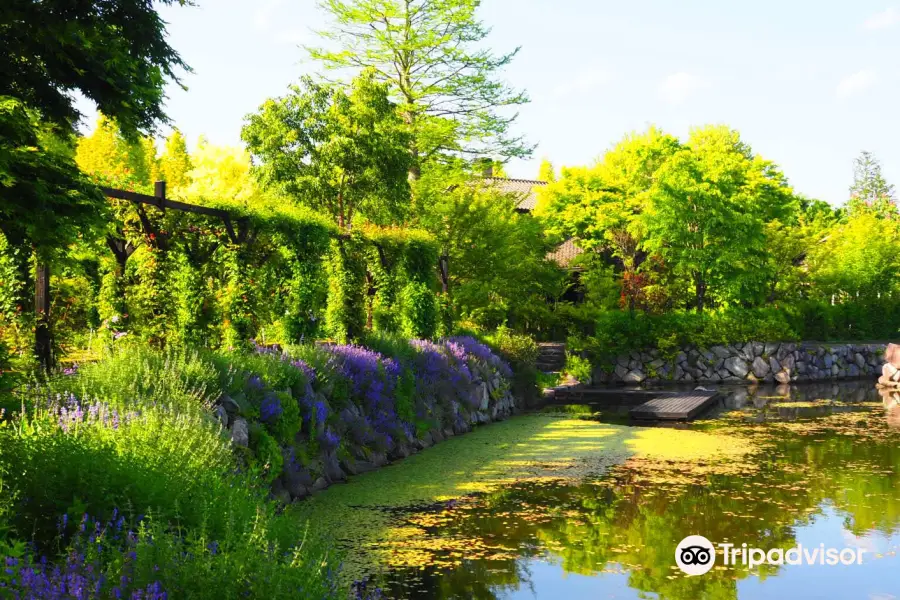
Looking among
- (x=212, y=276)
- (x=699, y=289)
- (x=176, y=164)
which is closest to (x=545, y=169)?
(x=176, y=164)

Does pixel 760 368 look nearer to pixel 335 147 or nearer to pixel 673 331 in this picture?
pixel 673 331

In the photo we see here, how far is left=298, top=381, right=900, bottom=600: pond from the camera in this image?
7.85 meters

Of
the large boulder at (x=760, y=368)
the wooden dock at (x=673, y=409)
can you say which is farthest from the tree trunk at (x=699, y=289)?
the wooden dock at (x=673, y=409)

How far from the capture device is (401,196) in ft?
78.3

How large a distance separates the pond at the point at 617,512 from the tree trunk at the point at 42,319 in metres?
4.08

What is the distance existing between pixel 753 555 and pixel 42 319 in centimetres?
908

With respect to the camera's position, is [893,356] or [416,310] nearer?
[416,310]

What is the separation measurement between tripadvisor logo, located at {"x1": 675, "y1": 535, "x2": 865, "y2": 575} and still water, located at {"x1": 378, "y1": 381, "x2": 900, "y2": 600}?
97mm

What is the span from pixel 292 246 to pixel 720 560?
9083 mm

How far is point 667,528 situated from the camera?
9.54 metres

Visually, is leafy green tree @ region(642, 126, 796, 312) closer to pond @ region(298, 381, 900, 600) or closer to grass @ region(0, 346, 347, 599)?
pond @ region(298, 381, 900, 600)

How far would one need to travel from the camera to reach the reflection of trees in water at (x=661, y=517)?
7871 millimetres

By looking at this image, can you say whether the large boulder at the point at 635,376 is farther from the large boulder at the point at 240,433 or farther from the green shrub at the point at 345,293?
the large boulder at the point at 240,433

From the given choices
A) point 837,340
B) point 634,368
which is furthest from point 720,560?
point 837,340
